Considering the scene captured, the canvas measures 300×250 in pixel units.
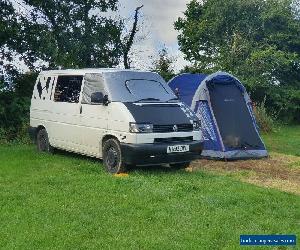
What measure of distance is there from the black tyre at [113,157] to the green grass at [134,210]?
25 cm

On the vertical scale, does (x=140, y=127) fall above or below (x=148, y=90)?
below

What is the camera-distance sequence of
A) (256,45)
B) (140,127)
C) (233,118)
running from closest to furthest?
(140,127), (233,118), (256,45)

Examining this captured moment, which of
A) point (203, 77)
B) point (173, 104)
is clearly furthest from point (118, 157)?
point (203, 77)

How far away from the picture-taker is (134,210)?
6.69 metres

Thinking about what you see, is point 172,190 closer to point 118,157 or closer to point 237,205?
point 237,205

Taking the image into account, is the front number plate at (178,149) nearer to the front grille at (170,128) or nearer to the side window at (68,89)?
the front grille at (170,128)

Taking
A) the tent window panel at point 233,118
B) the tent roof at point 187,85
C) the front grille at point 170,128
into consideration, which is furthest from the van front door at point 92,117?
the tent window panel at point 233,118

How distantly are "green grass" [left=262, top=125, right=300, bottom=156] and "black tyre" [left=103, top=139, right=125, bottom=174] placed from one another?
686 cm

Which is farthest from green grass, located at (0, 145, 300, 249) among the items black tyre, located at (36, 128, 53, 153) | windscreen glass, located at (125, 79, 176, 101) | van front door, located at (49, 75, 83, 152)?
black tyre, located at (36, 128, 53, 153)

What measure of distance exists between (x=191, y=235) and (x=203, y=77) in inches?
297

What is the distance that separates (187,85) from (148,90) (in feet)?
10.3

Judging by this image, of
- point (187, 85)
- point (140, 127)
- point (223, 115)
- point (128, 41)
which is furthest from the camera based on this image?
point (128, 41)

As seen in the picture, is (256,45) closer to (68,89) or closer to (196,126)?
(68,89)

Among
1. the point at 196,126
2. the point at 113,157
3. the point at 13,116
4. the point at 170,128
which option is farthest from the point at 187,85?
the point at 13,116
